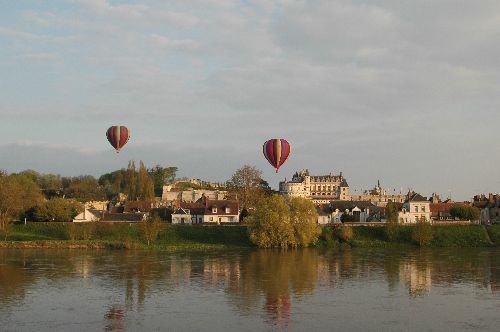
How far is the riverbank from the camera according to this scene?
5903 cm

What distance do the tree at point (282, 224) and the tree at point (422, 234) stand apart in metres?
9.82

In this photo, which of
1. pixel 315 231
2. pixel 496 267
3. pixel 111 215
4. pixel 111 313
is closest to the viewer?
pixel 111 313

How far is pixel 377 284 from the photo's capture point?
3538cm

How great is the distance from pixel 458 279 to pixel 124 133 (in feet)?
137

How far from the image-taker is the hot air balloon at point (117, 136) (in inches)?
2665

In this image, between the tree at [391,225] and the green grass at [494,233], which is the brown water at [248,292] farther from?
the green grass at [494,233]

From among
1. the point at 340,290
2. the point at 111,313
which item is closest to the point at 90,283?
the point at 111,313

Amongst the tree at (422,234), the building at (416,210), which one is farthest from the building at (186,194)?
the tree at (422,234)

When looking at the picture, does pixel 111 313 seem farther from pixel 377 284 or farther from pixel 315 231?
pixel 315 231

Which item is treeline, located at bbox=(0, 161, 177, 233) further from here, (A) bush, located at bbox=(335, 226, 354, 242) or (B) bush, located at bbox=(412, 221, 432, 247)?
(B) bush, located at bbox=(412, 221, 432, 247)

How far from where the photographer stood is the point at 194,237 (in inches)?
2506

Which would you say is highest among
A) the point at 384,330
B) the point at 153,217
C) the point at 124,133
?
the point at 124,133

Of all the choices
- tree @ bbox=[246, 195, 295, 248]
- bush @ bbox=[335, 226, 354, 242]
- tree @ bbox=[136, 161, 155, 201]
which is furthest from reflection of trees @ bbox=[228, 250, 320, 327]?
tree @ bbox=[136, 161, 155, 201]

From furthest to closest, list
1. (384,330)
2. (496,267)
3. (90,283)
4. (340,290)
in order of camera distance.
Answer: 1. (496,267)
2. (90,283)
3. (340,290)
4. (384,330)
